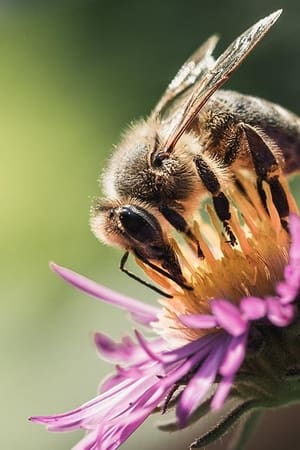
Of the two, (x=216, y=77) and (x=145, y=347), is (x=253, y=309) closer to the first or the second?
(x=145, y=347)

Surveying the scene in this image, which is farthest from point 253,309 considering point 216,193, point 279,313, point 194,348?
point 216,193

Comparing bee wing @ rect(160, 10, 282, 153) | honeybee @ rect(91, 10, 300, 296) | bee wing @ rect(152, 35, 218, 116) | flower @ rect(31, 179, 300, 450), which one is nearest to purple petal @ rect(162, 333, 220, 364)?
flower @ rect(31, 179, 300, 450)

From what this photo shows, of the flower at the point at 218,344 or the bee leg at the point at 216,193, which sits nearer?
the flower at the point at 218,344

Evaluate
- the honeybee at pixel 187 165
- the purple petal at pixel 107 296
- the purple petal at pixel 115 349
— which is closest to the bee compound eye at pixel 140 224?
the honeybee at pixel 187 165

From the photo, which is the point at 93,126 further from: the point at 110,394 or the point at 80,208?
the point at 110,394

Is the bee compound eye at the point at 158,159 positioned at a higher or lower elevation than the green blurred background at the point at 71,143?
higher

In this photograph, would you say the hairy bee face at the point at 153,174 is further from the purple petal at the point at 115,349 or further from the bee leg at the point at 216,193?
the purple petal at the point at 115,349

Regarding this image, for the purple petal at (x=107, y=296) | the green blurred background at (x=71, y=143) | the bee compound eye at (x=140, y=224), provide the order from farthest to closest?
the green blurred background at (x=71, y=143) → the purple petal at (x=107, y=296) → the bee compound eye at (x=140, y=224)
